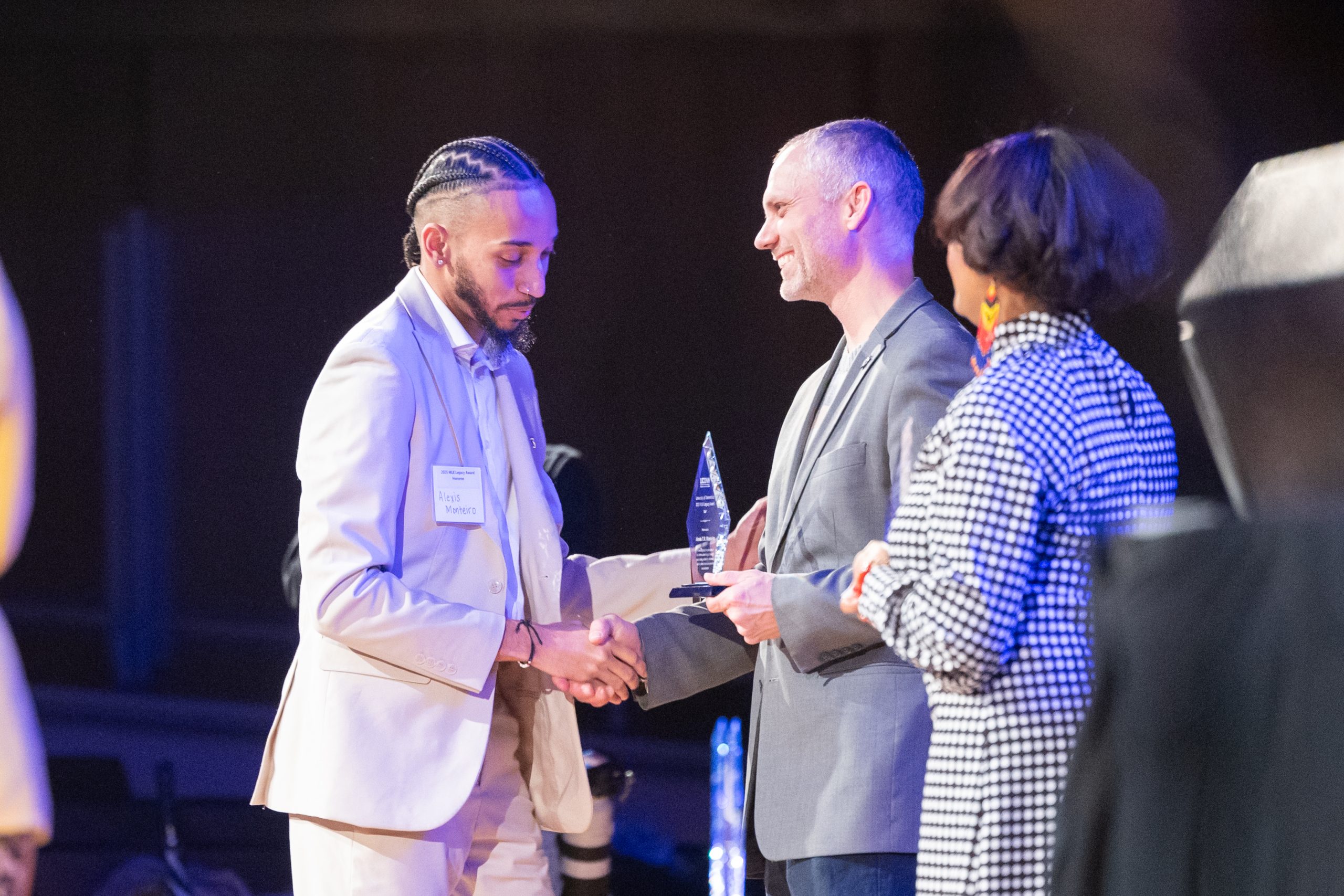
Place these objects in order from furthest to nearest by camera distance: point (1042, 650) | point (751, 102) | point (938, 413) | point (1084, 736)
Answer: point (751, 102)
point (938, 413)
point (1042, 650)
point (1084, 736)

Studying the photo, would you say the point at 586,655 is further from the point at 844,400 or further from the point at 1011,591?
the point at 1011,591

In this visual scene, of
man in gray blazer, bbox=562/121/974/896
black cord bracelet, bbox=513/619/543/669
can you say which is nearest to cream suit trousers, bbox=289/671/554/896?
black cord bracelet, bbox=513/619/543/669

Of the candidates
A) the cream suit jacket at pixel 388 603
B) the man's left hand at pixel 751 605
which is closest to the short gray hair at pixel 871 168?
the man's left hand at pixel 751 605

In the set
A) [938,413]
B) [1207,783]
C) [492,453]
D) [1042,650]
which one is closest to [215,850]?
[492,453]

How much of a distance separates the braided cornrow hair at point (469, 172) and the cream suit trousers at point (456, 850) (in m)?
1.03

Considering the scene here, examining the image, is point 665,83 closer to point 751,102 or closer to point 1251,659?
point 751,102

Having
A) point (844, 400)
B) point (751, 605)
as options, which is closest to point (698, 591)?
point (751, 605)

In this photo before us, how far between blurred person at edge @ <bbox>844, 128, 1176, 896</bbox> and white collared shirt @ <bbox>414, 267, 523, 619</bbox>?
3.16 ft

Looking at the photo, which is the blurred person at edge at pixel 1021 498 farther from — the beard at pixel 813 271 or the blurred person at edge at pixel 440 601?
the blurred person at edge at pixel 440 601

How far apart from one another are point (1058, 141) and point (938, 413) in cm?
53

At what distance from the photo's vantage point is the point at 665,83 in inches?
Result: 181

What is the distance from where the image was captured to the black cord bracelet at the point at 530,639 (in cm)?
226

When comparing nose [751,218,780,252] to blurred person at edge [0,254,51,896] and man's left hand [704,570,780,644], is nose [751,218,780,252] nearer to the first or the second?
man's left hand [704,570,780,644]

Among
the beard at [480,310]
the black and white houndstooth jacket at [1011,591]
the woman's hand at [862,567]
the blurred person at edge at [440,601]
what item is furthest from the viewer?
the beard at [480,310]
